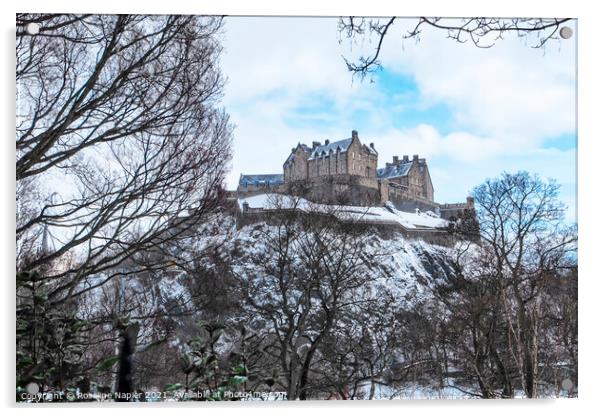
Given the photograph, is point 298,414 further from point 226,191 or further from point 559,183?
point 559,183

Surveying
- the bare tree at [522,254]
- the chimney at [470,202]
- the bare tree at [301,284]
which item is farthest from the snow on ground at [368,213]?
the bare tree at [522,254]

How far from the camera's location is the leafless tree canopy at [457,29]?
16.6ft

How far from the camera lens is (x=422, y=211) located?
203 inches

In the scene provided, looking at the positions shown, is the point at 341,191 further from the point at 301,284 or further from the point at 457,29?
the point at 457,29

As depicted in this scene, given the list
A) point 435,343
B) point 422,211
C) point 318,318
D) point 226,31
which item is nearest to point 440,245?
point 422,211

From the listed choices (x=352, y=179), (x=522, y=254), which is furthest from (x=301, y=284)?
(x=522, y=254)

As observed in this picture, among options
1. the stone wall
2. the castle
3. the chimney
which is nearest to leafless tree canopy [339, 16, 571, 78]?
the castle

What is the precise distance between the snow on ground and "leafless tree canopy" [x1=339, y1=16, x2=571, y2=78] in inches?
36.5

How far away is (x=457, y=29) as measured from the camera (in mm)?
5102

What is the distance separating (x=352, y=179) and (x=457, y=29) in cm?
124

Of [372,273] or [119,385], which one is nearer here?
[119,385]

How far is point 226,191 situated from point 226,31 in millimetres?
1066

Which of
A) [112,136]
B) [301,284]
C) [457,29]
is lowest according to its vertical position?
[301,284]
